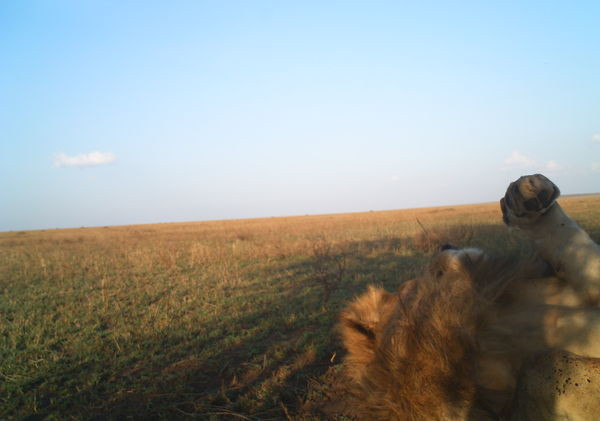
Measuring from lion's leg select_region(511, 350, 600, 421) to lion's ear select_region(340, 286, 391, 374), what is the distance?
0.73m

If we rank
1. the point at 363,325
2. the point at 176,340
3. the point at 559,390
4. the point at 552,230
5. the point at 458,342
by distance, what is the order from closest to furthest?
1. the point at 559,390
2. the point at 458,342
3. the point at 552,230
4. the point at 363,325
5. the point at 176,340

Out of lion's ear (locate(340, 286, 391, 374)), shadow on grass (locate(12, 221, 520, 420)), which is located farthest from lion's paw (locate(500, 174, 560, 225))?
shadow on grass (locate(12, 221, 520, 420))

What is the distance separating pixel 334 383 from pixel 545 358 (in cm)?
178

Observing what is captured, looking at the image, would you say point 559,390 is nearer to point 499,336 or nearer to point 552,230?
point 499,336

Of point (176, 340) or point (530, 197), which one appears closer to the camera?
point (530, 197)

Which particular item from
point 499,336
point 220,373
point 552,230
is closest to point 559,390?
point 499,336

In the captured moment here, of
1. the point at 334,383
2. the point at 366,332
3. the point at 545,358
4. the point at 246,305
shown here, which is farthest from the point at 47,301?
the point at 545,358

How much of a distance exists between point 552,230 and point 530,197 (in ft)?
0.60

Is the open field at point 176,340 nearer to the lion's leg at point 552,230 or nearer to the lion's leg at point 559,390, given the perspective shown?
the lion's leg at point 552,230

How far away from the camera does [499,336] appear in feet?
4.39

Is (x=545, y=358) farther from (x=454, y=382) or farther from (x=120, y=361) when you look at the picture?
(x=120, y=361)

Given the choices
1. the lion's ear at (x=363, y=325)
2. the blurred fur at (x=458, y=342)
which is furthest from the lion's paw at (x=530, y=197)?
the lion's ear at (x=363, y=325)

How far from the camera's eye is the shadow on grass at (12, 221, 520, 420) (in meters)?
2.45

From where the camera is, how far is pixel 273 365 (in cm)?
307
